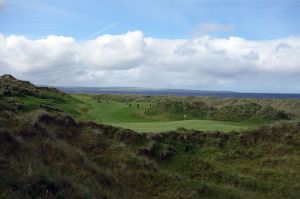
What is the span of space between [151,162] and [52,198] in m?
9.60

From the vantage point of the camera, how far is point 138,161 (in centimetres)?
1895

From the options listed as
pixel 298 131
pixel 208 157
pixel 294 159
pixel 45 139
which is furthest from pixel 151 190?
pixel 298 131

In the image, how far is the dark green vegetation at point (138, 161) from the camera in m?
12.1

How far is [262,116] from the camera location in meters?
36.0

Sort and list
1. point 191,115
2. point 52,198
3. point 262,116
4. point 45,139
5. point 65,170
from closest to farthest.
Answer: point 52,198
point 65,170
point 45,139
point 262,116
point 191,115

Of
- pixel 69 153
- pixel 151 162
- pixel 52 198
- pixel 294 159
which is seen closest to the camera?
pixel 52 198

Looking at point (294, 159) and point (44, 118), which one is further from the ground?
point (44, 118)

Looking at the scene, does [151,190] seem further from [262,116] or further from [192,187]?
[262,116]

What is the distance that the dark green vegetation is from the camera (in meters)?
12.1

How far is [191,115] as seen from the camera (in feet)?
126

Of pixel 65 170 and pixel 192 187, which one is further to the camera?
pixel 192 187

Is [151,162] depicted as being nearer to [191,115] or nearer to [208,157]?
[208,157]

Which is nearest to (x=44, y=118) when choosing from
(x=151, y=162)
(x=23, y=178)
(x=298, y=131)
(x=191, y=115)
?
(x=151, y=162)

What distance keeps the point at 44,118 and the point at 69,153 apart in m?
6.71
